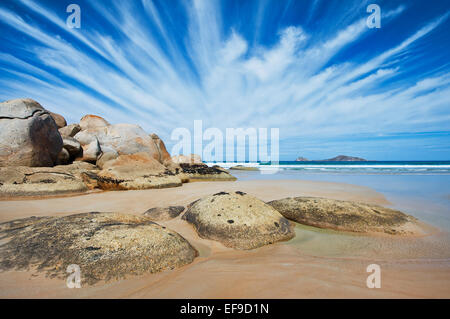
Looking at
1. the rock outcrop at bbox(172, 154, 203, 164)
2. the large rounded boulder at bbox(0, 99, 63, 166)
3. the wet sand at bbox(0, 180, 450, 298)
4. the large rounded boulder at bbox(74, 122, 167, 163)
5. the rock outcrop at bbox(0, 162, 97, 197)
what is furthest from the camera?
the rock outcrop at bbox(172, 154, 203, 164)

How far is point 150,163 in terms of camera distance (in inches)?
295

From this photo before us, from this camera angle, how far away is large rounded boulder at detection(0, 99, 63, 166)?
18.6 feet

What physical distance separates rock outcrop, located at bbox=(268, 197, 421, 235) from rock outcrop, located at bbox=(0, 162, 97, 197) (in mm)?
5210

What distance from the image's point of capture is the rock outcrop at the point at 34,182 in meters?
4.43

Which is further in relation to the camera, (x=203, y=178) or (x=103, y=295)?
(x=203, y=178)

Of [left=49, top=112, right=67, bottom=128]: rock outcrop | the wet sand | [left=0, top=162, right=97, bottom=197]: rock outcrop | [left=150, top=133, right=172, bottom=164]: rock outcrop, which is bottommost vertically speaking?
the wet sand

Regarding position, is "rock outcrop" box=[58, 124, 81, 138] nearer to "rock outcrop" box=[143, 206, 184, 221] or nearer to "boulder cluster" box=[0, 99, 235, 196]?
"boulder cluster" box=[0, 99, 235, 196]

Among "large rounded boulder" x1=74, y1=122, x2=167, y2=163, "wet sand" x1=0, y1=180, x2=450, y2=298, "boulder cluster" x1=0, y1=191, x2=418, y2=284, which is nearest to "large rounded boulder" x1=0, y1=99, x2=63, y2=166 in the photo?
"large rounded boulder" x1=74, y1=122, x2=167, y2=163

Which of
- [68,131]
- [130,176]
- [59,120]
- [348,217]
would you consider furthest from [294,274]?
[59,120]

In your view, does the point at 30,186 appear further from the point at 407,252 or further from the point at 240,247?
the point at 407,252

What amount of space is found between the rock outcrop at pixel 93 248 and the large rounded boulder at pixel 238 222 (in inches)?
21.7

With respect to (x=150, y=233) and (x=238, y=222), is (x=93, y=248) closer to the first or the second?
(x=150, y=233)
